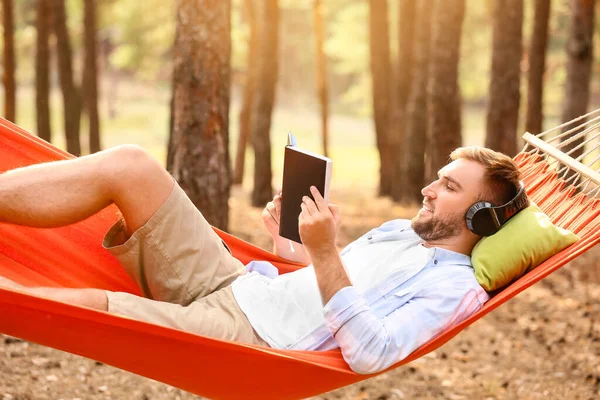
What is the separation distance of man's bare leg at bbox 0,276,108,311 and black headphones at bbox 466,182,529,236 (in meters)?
1.04

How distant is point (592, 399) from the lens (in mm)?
3316

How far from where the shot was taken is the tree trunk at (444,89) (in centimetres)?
678

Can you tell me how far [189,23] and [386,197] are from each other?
651 centimetres

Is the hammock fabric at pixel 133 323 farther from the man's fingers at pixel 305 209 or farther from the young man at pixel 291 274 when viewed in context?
the man's fingers at pixel 305 209

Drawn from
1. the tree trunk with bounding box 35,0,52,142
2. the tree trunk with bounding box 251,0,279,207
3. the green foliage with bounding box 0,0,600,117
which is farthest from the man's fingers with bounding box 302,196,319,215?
the green foliage with bounding box 0,0,600,117

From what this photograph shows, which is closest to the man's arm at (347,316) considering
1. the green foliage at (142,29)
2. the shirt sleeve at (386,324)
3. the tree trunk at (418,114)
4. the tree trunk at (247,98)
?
the shirt sleeve at (386,324)

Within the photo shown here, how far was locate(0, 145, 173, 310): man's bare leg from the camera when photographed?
6.91ft

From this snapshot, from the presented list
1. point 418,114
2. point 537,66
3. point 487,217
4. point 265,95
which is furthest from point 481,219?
point 418,114

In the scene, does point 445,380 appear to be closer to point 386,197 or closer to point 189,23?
point 189,23

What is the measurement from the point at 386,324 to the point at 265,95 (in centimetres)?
613

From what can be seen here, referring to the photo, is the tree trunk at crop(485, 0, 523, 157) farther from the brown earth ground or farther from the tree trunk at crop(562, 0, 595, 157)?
the brown earth ground

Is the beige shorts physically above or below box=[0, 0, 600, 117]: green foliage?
above

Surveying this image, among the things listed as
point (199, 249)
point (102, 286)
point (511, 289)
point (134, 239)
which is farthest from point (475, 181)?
point (102, 286)

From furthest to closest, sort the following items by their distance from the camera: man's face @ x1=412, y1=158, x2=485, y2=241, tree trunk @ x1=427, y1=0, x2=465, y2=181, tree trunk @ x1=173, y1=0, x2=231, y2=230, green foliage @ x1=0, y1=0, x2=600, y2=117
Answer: green foliage @ x1=0, y1=0, x2=600, y2=117 → tree trunk @ x1=427, y1=0, x2=465, y2=181 → tree trunk @ x1=173, y1=0, x2=231, y2=230 → man's face @ x1=412, y1=158, x2=485, y2=241
